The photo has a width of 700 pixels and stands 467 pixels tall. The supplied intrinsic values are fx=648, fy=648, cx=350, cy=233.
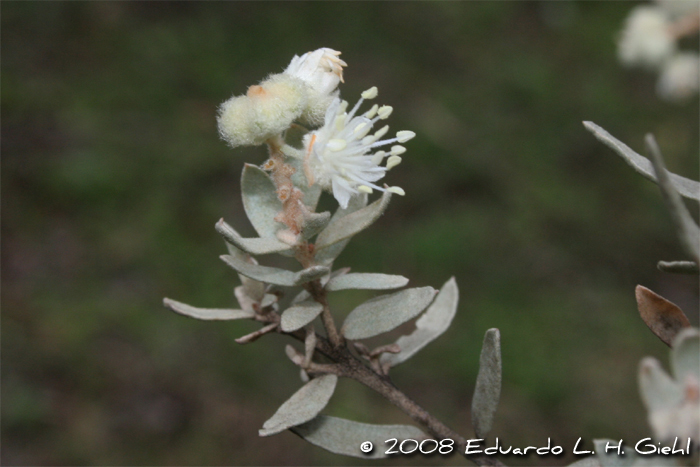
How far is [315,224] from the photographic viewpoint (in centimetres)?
81

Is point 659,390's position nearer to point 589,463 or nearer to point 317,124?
→ point 589,463

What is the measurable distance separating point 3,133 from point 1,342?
1.28 metres

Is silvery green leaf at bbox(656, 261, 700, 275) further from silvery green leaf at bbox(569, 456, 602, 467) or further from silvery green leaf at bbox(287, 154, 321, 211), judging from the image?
silvery green leaf at bbox(287, 154, 321, 211)

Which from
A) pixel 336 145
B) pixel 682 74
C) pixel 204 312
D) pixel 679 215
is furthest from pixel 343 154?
pixel 682 74

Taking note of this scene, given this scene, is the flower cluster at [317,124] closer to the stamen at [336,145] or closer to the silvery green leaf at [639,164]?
the stamen at [336,145]

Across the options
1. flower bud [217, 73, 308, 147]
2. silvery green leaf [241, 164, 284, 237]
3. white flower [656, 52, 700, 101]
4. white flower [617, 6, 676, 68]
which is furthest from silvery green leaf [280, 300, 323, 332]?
white flower [656, 52, 700, 101]

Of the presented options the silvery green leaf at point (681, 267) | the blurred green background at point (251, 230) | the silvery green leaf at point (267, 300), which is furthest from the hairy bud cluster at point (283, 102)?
the blurred green background at point (251, 230)

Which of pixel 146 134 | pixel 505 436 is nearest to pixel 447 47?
pixel 146 134

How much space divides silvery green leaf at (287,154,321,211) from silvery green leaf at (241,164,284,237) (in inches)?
1.4

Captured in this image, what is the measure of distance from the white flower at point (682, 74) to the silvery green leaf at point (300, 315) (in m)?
1.59

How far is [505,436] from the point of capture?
2762 millimetres

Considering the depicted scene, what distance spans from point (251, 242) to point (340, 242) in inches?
4.8

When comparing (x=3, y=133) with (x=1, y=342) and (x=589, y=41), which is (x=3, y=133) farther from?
(x=589, y=41)

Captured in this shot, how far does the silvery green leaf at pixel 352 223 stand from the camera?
2.60 feet
